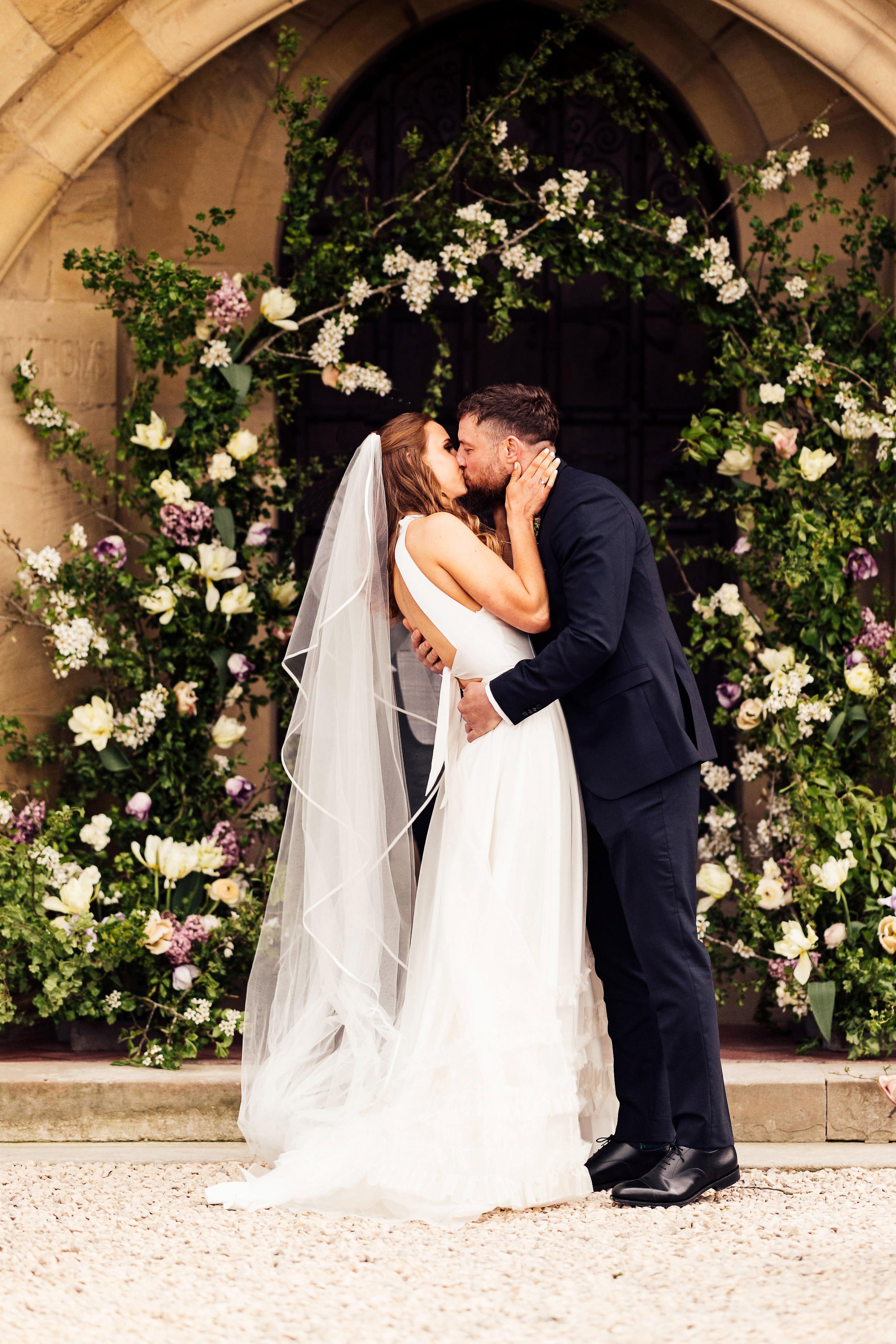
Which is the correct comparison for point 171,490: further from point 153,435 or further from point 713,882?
point 713,882

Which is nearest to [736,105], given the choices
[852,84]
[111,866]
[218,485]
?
[852,84]

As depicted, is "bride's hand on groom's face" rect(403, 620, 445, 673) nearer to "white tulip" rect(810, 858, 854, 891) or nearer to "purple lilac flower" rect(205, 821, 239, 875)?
"purple lilac flower" rect(205, 821, 239, 875)

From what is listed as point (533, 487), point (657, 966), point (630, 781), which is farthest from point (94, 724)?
point (657, 966)

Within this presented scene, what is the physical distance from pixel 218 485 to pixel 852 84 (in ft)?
8.95

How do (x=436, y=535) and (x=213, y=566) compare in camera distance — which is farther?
(x=213, y=566)

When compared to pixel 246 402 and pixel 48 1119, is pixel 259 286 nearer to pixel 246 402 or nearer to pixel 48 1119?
pixel 246 402

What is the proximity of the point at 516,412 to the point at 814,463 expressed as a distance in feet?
4.76

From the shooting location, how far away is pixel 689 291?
4.68m

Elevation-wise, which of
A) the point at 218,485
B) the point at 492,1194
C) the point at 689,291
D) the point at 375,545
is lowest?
the point at 492,1194

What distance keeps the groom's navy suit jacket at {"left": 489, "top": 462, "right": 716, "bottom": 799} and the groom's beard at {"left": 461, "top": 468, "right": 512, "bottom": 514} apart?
17cm

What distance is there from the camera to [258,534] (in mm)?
4496

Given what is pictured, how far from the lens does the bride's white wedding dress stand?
301 cm

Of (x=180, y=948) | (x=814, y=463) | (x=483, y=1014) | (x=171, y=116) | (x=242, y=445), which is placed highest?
(x=171, y=116)

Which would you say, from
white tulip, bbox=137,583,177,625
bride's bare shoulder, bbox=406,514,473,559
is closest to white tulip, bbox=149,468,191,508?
white tulip, bbox=137,583,177,625
